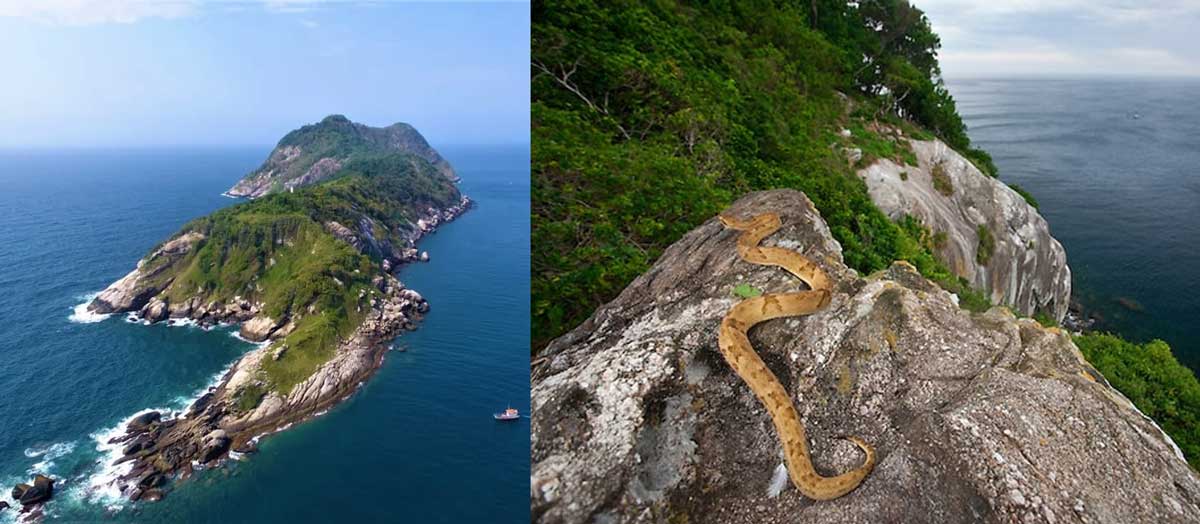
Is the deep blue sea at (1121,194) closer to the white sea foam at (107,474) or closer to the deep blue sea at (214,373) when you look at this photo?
the deep blue sea at (214,373)

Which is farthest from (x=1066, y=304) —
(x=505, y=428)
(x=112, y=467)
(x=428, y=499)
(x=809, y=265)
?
(x=112, y=467)

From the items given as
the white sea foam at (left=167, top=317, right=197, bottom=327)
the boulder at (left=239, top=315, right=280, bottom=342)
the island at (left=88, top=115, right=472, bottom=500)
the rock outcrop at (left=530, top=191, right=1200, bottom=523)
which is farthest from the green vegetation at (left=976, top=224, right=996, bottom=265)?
the boulder at (left=239, top=315, right=280, bottom=342)

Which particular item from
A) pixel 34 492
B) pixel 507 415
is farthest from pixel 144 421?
pixel 507 415

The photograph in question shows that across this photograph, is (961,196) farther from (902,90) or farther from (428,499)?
(428,499)

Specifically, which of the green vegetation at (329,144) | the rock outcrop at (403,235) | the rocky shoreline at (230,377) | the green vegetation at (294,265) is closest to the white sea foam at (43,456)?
the rocky shoreline at (230,377)

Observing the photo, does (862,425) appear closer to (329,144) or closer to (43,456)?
(43,456)

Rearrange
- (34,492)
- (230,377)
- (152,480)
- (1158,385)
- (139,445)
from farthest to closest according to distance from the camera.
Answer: (230,377) → (139,445) → (152,480) → (34,492) → (1158,385)
